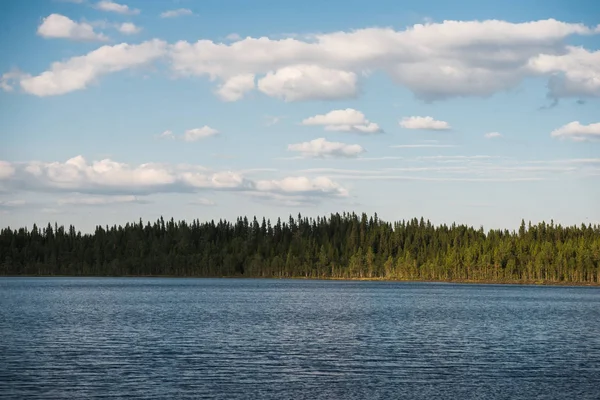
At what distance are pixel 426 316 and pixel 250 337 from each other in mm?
44775

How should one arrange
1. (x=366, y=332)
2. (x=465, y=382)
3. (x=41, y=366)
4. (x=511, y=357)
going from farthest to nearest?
(x=366, y=332)
(x=511, y=357)
(x=41, y=366)
(x=465, y=382)

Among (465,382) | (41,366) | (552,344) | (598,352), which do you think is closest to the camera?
(465,382)

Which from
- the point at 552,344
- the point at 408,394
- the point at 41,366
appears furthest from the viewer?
the point at 552,344

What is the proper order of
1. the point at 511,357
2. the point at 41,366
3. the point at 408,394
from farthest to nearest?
the point at 511,357, the point at 41,366, the point at 408,394

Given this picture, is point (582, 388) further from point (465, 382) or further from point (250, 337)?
point (250, 337)

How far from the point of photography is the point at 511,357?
7006 centimetres

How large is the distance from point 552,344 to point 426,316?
41613mm

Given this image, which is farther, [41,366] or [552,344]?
[552,344]

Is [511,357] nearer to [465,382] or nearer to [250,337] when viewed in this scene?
[465,382]

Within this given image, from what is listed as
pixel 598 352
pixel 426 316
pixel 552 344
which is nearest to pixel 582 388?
pixel 598 352

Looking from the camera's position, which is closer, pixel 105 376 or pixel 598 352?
pixel 105 376

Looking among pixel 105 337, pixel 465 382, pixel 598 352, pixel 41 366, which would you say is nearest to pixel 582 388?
pixel 465 382

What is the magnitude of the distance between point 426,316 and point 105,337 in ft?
180

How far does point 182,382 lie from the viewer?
180 feet
